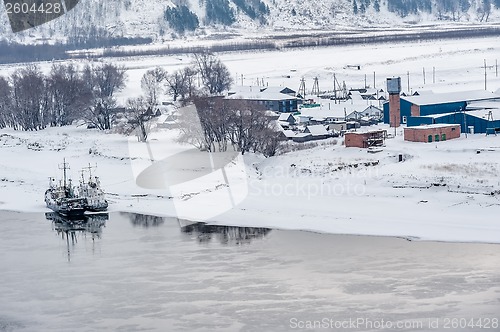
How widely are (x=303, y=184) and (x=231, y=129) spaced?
5.81 meters

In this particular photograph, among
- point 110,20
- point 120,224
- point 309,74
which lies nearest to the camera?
point 120,224

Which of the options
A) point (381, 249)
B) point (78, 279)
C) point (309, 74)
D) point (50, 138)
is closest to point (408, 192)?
point (381, 249)

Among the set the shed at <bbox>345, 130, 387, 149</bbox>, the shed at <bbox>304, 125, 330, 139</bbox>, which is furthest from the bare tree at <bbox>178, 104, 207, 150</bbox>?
the shed at <bbox>345, 130, 387, 149</bbox>

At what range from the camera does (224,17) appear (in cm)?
8475

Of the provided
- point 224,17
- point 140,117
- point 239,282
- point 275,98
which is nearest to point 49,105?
point 140,117

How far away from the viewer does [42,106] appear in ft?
127

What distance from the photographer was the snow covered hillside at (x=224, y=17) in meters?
80.2

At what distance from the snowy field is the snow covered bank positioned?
0.02 m

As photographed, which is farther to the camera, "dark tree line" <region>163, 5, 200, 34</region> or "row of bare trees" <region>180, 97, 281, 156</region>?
"dark tree line" <region>163, 5, 200, 34</region>

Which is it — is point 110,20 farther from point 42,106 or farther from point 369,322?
point 369,322

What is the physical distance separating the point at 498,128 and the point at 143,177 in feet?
29.9

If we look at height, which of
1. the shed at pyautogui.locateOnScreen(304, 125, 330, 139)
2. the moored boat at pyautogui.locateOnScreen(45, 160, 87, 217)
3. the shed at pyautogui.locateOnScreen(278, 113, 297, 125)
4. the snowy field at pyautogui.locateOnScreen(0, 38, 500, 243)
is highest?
the moored boat at pyautogui.locateOnScreen(45, 160, 87, 217)

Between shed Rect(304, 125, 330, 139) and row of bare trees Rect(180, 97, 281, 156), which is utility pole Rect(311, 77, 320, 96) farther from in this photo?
row of bare trees Rect(180, 97, 281, 156)

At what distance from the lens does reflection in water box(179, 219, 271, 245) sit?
18.4 m
